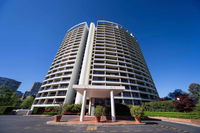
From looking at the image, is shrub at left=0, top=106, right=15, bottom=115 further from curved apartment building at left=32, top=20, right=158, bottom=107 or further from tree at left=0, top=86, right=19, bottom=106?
tree at left=0, top=86, right=19, bottom=106

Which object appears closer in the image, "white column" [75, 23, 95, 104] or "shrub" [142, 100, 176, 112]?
"shrub" [142, 100, 176, 112]

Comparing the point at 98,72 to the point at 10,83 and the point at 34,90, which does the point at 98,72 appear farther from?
the point at 34,90

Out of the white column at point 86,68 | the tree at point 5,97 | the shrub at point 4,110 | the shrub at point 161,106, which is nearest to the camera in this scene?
the shrub at point 161,106

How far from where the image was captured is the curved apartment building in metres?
31.3

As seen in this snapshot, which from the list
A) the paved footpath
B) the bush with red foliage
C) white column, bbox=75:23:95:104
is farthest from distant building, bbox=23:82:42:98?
the bush with red foliage

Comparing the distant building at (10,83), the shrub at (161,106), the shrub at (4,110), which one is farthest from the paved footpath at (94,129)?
the distant building at (10,83)

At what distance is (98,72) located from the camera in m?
34.8

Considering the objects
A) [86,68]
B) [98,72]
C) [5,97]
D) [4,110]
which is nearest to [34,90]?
[5,97]

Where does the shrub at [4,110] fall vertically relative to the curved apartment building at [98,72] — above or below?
below

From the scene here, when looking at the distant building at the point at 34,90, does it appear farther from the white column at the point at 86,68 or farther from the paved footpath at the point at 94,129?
the paved footpath at the point at 94,129

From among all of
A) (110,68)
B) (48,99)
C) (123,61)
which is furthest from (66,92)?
(123,61)

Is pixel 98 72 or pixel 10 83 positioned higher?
pixel 10 83

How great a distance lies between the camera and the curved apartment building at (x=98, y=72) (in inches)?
1232

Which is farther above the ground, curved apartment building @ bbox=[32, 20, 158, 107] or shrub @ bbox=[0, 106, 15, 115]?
curved apartment building @ bbox=[32, 20, 158, 107]
